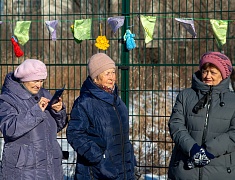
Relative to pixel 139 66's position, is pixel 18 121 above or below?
below

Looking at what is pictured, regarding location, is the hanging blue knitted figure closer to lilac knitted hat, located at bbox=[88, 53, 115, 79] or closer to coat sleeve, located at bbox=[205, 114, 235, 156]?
lilac knitted hat, located at bbox=[88, 53, 115, 79]

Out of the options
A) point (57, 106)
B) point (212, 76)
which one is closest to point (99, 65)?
point (57, 106)

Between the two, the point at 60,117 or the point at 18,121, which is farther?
the point at 60,117

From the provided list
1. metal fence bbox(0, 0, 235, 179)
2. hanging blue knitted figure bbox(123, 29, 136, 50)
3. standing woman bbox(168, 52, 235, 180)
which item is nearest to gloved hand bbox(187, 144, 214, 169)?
standing woman bbox(168, 52, 235, 180)

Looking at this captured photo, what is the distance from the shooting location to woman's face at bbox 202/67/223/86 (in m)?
5.02

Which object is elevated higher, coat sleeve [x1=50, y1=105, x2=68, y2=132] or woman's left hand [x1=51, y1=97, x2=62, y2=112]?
woman's left hand [x1=51, y1=97, x2=62, y2=112]

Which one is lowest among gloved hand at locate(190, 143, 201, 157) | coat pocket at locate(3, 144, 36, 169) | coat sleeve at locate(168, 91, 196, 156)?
coat pocket at locate(3, 144, 36, 169)

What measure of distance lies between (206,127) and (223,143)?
197mm

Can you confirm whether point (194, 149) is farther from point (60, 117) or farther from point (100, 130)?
point (60, 117)

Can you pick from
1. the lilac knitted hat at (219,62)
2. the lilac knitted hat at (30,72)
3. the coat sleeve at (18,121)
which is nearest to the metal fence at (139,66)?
the lilac knitted hat at (219,62)

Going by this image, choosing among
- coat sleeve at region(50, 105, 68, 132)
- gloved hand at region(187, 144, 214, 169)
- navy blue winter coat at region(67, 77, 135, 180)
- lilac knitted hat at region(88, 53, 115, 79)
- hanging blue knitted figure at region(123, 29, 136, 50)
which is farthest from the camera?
hanging blue knitted figure at region(123, 29, 136, 50)

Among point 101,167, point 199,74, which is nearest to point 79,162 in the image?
point 101,167

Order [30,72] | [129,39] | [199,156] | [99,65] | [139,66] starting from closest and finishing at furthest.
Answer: [199,156]
[30,72]
[99,65]
[129,39]
[139,66]

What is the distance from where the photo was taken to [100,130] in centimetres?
505
